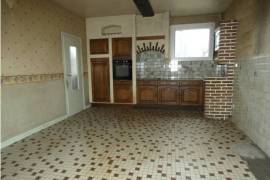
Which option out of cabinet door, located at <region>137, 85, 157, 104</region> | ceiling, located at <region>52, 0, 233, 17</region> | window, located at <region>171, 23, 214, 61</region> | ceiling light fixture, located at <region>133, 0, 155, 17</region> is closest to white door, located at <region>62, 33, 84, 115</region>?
ceiling, located at <region>52, 0, 233, 17</region>

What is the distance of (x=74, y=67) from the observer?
200 inches

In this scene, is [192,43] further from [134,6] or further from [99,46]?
[99,46]

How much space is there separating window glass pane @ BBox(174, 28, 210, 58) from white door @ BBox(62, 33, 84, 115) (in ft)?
9.38

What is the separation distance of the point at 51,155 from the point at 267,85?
3.24 m

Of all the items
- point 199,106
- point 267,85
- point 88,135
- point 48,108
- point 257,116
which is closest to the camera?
point 267,85

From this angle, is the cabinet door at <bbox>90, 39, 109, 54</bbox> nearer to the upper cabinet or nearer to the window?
the upper cabinet

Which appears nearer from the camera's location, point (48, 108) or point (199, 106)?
point (48, 108)

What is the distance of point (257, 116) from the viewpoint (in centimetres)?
299

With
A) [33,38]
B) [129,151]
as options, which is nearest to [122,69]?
[33,38]

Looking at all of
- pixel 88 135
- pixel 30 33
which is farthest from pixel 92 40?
pixel 88 135

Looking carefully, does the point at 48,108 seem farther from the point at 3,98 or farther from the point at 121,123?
the point at 121,123

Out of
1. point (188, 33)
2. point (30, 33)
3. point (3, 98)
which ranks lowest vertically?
point (3, 98)

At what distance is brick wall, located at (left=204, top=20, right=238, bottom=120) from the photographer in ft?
13.4

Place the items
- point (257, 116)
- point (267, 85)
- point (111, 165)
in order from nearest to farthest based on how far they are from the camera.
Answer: point (111, 165) → point (267, 85) → point (257, 116)
